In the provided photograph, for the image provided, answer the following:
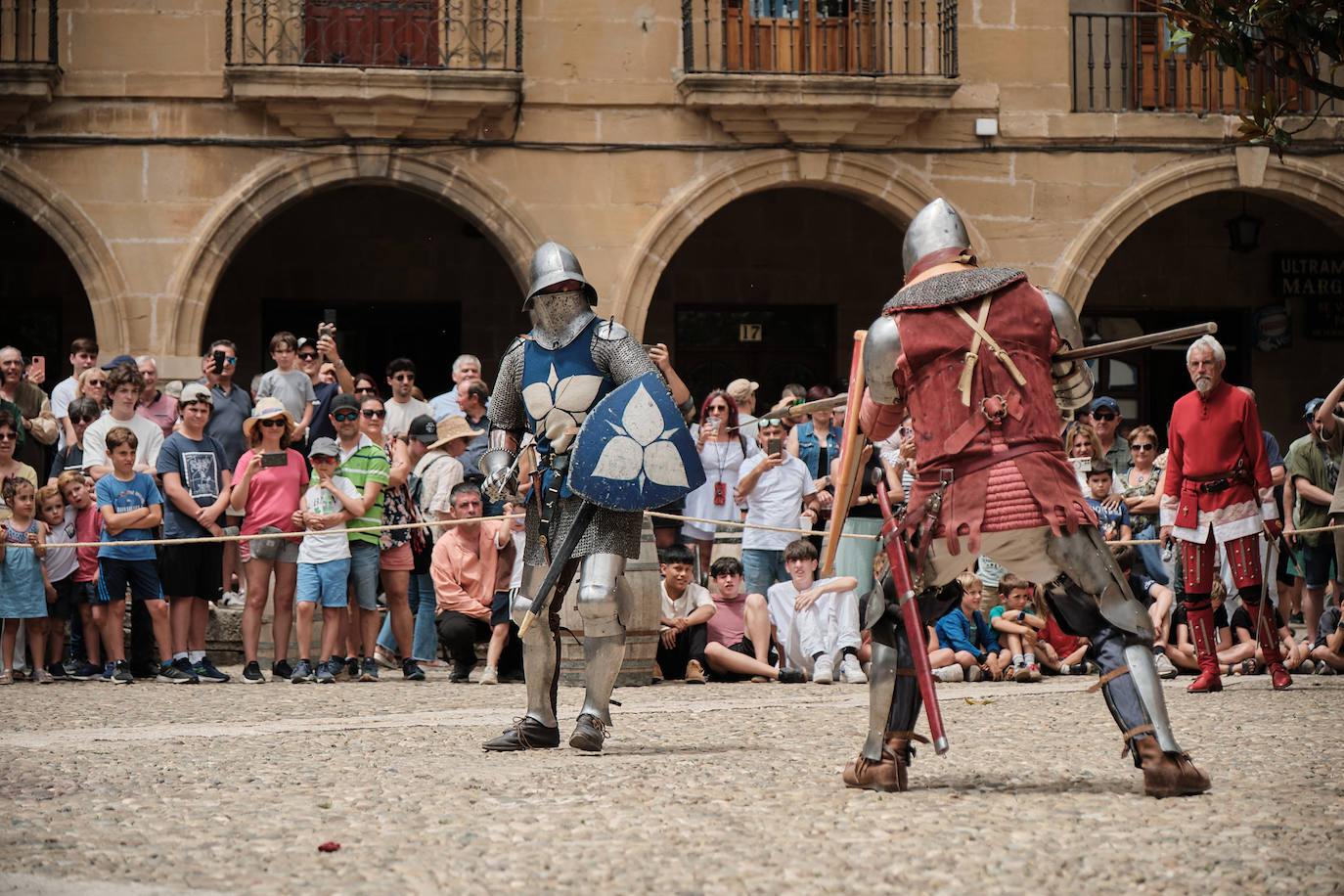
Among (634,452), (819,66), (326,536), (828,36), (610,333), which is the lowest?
(326,536)

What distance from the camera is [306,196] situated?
14469 mm

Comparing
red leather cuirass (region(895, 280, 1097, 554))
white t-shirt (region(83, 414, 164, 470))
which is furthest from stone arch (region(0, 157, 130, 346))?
red leather cuirass (region(895, 280, 1097, 554))

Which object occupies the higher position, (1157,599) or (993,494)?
(993,494)

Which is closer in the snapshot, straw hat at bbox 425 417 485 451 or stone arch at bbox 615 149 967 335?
straw hat at bbox 425 417 485 451

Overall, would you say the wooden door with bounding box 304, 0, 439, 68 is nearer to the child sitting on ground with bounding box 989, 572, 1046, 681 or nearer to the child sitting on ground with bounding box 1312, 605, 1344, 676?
the child sitting on ground with bounding box 989, 572, 1046, 681

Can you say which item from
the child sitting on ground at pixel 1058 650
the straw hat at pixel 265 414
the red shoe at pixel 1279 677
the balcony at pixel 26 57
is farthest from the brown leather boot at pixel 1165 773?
the balcony at pixel 26 57

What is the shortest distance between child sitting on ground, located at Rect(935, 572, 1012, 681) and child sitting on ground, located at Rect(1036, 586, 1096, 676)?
258 mm

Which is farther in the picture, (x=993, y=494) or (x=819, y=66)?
(x=819, y=66)

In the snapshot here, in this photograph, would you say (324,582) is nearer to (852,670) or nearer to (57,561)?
(57,561)

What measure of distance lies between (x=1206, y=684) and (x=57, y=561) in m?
6.32

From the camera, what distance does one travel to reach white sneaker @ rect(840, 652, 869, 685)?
10.3 meters

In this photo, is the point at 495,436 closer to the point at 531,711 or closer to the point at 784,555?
the point at 531,711

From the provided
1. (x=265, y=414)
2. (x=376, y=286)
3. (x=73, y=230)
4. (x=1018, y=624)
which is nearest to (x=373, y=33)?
(x=73, y=230)

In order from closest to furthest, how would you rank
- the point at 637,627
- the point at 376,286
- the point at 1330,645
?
the point at 637,627 < the point at 1330,645 < the point at 376,286
